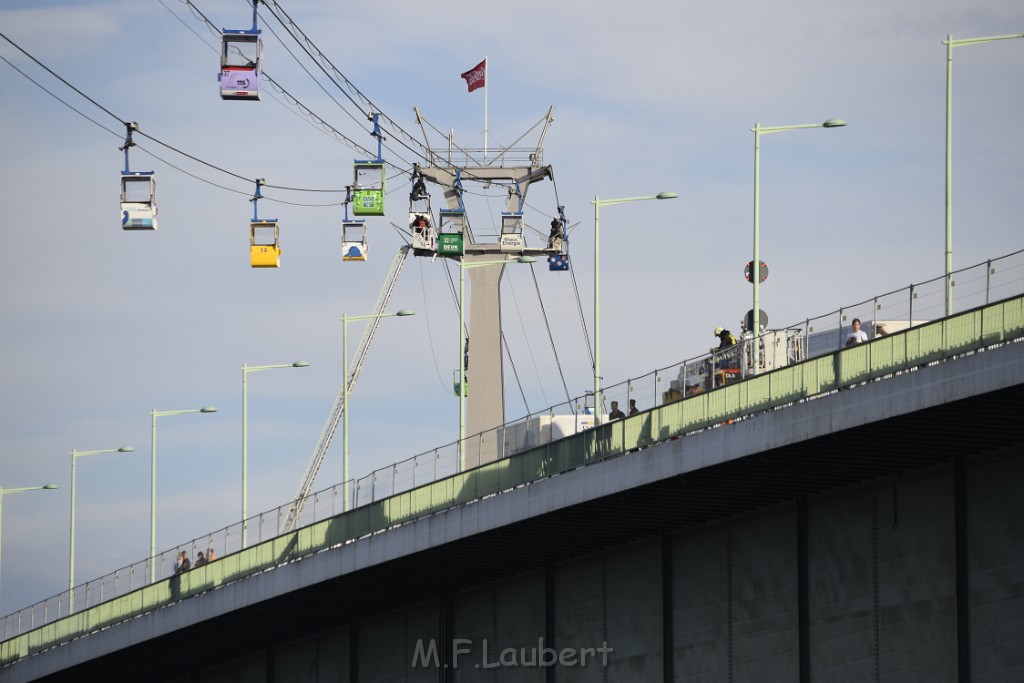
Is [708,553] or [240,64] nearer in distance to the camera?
[240,64]

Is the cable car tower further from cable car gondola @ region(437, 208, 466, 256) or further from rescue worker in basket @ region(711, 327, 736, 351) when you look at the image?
rescue worker in basket @ region(711, 327, 736, 351)

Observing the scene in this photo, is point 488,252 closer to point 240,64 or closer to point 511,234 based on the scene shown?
point 511,234

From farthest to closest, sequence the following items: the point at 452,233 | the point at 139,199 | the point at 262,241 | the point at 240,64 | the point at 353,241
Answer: the point at 452,233, the point at 353,241, the point at 262,241, the point at 139,199, the point at 240,64

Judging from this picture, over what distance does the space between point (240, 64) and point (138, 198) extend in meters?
4.93

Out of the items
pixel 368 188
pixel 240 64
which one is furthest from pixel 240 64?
pixel 368 188

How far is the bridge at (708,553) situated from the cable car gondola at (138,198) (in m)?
11.8

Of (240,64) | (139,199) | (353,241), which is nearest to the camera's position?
(240,64)

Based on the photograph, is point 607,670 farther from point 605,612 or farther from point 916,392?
point 916,392

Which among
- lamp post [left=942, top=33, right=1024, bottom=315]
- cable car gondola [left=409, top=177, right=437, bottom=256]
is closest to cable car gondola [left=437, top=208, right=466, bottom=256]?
cable car gondola [left=409, top=177, right=437, bottom=256]

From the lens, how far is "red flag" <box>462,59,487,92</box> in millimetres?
92812

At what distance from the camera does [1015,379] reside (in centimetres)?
3806

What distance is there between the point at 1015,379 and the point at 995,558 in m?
5.17

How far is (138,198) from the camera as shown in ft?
161

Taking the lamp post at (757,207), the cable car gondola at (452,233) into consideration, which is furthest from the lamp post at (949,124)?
the cable car gondola at (452,233)
